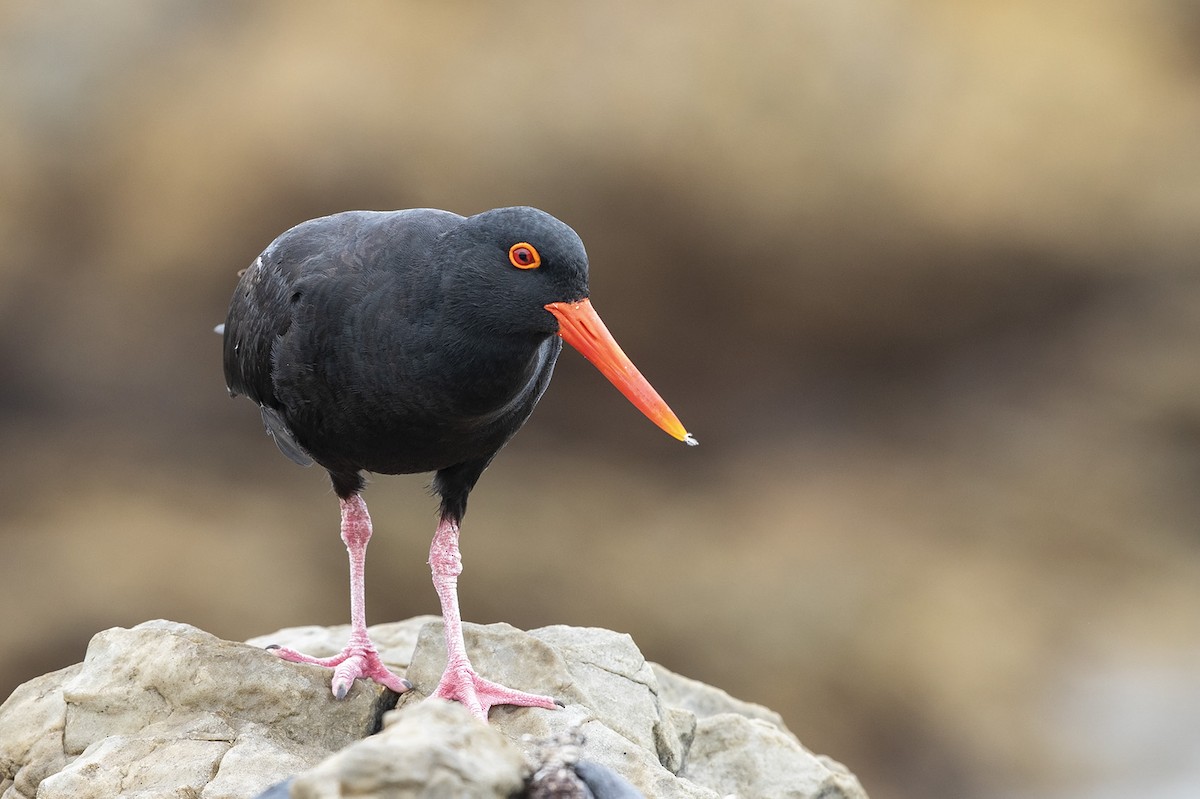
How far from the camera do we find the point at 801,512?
1026cm

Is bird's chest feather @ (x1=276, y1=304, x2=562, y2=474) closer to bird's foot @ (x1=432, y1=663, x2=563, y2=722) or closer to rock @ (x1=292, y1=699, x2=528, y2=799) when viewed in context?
bird's foot @ (x1=432, y1=663, x2=563, y2=722)

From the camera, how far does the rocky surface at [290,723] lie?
4090 millimetres

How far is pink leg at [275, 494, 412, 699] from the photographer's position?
15.2 ft

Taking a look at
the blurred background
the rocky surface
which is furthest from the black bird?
the blurred background

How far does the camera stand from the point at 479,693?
176 inches

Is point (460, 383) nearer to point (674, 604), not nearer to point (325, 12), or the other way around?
point (674, 604)

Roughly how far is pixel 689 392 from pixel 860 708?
9.30 ft

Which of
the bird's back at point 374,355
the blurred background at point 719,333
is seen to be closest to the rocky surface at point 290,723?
the bird's back at point 374,355

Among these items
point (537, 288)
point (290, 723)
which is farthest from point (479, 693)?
point (537, 288)

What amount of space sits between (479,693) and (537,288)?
1.46 meters

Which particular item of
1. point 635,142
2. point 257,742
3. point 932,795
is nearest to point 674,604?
point 932,795

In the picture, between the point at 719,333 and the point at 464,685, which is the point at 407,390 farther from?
the point at 719,333

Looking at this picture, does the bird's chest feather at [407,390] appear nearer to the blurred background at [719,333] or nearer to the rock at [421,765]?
the rock at [421,765]

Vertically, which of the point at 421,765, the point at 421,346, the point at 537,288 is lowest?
the point at 421,765
